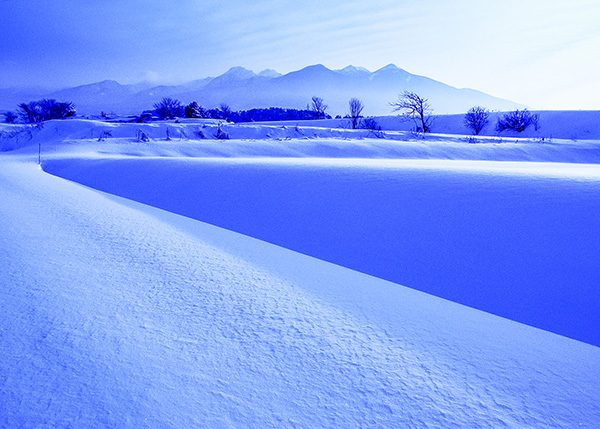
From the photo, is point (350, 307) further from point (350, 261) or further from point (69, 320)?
point (69, 320)

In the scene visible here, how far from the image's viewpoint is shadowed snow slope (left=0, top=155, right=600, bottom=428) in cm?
120

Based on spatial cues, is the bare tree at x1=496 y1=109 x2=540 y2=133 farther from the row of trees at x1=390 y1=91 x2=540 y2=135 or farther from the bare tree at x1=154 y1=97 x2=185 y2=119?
the bare tree at x1=154 y1=97 x2=185 y2=119

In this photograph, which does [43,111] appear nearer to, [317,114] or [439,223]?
[317,114]

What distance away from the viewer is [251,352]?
4.99 feet

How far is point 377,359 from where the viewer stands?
1540 mm

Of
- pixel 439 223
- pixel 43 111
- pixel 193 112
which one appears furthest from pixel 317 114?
pixel 439 223

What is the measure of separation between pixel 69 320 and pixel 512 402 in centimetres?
180

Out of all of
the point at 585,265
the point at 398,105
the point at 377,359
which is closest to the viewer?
the point at 377,359

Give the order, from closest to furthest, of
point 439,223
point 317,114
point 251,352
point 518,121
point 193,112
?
point 251,352 < point 439,223 < point 518,121 < point 193,112 < point 317,114

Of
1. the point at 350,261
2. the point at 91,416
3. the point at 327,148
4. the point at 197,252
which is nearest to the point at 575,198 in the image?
the point at 350,261

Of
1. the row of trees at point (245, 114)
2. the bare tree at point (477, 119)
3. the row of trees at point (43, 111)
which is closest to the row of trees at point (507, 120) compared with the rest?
the bare tree at point (477, 119)

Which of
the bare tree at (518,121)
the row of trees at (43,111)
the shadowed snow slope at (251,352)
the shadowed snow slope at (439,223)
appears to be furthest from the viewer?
the row of trees at (43,111)

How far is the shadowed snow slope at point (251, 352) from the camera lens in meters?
1.20

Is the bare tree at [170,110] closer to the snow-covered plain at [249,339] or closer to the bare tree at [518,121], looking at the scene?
the bare tree at [518,121]
